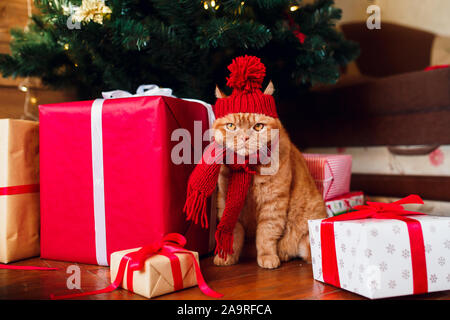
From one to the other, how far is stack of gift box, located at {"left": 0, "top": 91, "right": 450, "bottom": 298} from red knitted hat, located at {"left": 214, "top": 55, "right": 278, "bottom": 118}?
153 mm

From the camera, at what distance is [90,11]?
1073 mm

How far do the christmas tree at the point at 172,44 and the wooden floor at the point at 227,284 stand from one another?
62 cm

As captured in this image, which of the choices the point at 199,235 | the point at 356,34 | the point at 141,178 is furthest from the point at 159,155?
the point at 356,34

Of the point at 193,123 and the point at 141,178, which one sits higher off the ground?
the point at 193,123

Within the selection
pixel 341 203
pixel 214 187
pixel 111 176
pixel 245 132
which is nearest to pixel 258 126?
pixel 245 132

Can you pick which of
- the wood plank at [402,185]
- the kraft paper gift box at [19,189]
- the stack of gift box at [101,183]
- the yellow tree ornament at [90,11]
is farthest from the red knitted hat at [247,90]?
the wood plank at [402,185]

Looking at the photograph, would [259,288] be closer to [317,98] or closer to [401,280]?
[401,280]

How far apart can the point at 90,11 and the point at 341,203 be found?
3.39 ft

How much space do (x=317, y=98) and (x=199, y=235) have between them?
3.82 feet

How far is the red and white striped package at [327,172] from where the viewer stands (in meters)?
1.20

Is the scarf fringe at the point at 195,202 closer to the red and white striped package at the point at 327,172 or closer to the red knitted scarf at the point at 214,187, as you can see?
the red knitted scarf at the point at 214,187

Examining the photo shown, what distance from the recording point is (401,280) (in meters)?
0.70

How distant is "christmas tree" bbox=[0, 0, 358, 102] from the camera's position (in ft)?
3.39

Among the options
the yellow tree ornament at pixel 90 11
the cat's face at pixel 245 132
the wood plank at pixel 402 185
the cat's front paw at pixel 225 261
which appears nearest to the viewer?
the cat's face at pixel 245 132
